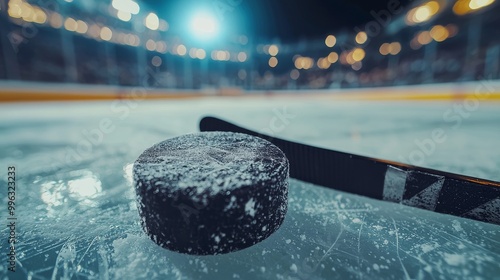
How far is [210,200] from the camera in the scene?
59 cm

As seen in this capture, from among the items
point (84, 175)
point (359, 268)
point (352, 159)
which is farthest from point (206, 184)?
point (84, 175)

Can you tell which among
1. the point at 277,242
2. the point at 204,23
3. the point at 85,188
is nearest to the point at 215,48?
the point at 204,23

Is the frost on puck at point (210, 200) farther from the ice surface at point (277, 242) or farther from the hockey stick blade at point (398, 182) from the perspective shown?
the hockey stick blade at point (398, 182)

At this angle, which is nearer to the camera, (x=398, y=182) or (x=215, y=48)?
(x=398, y=182)

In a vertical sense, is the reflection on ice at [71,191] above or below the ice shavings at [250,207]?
below

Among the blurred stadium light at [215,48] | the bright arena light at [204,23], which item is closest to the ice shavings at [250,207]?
the blurred stadium light at [215,48]

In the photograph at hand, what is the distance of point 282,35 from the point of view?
14.6 metres

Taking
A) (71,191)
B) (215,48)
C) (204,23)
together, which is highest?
(215,48)

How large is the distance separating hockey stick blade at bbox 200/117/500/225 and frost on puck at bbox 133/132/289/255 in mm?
370

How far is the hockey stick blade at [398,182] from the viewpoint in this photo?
0.76m

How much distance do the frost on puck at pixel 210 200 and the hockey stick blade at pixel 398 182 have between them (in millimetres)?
370

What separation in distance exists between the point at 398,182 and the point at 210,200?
2.24 ft

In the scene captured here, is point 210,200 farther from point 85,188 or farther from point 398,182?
point 85,188

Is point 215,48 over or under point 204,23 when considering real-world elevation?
over
